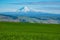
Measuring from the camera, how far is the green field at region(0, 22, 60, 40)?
360 cm

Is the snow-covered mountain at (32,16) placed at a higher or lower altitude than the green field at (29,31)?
higher

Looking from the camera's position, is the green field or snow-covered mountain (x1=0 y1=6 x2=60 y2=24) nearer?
the green field

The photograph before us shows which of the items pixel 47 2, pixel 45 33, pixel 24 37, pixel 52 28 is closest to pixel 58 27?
pixel 52 28

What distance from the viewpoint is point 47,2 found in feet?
13.4

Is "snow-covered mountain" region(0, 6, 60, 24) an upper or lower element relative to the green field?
upper

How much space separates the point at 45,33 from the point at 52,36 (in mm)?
229

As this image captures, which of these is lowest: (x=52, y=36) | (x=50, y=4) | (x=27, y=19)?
(x=52, y=36)

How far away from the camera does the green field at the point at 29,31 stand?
3.60 m

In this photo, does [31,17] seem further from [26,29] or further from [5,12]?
[5,12]

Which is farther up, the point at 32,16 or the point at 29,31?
the point at 32,16

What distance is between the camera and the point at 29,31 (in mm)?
3920

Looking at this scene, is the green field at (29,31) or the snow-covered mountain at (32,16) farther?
the snow-covered mountain at (32,16)

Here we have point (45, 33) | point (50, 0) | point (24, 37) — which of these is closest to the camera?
point (24, 37)

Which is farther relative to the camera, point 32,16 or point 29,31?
point 32,16
